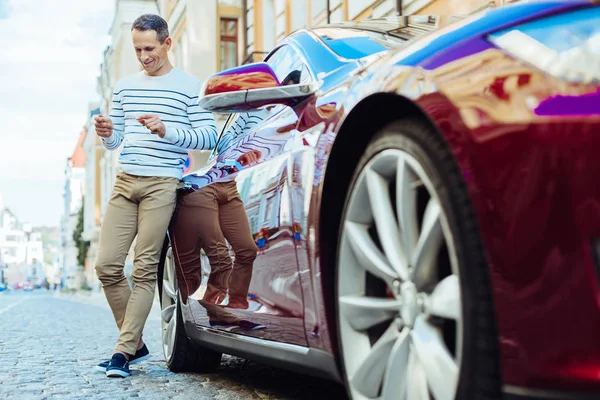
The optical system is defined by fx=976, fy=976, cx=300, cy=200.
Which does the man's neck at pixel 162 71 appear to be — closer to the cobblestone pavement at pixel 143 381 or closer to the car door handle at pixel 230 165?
the car door handle at pixel 230 165

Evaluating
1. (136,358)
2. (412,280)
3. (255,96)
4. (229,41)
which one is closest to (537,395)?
(412,280)

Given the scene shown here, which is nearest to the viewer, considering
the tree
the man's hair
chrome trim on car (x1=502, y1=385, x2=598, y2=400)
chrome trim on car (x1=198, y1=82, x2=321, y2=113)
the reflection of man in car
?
chrome trim on car (x1=502, y1=385, x2=598, y2=400)

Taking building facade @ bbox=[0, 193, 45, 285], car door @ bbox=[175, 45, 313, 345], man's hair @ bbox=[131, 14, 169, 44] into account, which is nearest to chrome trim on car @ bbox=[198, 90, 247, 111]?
car door @ bbox=[175, 45, 313, 345]

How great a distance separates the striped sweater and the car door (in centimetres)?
92

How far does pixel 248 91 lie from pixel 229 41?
24629 millimetres

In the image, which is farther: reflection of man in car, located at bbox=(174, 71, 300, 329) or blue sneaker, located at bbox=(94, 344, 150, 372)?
blue sneaker, located at bbox=(94, 344, 150, 372)

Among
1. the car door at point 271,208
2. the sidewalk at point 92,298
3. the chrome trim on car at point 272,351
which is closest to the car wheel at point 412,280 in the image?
the chrome trim on car at point 272,351

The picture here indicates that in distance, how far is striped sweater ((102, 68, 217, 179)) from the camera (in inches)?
195

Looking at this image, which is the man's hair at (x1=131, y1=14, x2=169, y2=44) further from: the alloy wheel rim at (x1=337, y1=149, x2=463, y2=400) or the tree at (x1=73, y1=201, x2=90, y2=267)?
the tree at (x1=73, y1=201, x2=90, y2=267)

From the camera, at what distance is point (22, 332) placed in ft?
32.1

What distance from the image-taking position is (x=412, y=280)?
93.7 inches

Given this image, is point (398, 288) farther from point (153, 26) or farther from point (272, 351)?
point (153, 26)

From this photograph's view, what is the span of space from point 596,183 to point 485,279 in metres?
0.36

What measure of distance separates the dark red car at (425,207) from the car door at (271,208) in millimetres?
11
